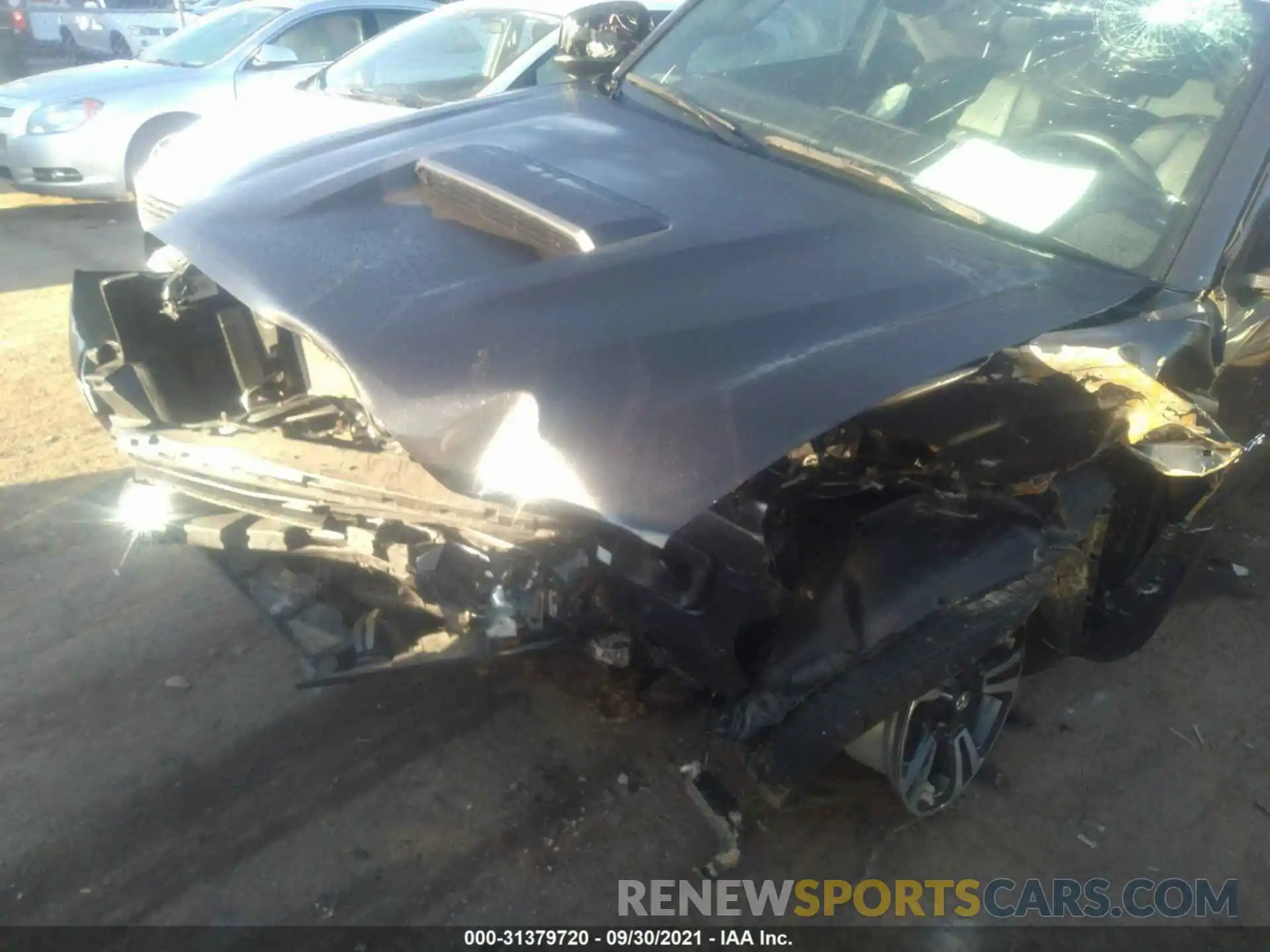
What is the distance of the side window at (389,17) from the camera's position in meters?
7.37

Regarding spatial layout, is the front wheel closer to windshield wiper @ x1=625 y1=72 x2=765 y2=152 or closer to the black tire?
the black tire

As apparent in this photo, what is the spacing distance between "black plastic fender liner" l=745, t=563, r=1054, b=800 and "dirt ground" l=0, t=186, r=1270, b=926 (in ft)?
1.93

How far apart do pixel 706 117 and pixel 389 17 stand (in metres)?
5.31

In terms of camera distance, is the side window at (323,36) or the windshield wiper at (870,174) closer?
the windshield wiper at (870,174)

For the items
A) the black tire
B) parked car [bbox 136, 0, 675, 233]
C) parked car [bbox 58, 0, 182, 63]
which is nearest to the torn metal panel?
parked car [bbox 136, 0, 675, 233]

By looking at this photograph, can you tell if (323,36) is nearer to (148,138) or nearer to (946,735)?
(148,138)

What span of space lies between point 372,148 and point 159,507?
1.20 metres

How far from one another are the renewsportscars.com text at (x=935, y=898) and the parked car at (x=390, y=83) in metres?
3.80

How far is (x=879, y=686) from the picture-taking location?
213 centimetres

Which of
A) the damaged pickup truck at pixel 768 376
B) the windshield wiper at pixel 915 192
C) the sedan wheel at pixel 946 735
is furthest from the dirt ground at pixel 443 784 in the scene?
the windshield wiper at pixel 915 192

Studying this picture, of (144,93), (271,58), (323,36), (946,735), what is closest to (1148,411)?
(946,735)

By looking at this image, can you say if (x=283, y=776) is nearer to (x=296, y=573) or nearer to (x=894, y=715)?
(x=296, y=573)

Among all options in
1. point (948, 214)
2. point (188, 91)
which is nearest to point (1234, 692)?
point (948, 214)

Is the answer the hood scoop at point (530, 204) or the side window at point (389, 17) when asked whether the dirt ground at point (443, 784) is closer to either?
the hood scoop at point (530, 204)
